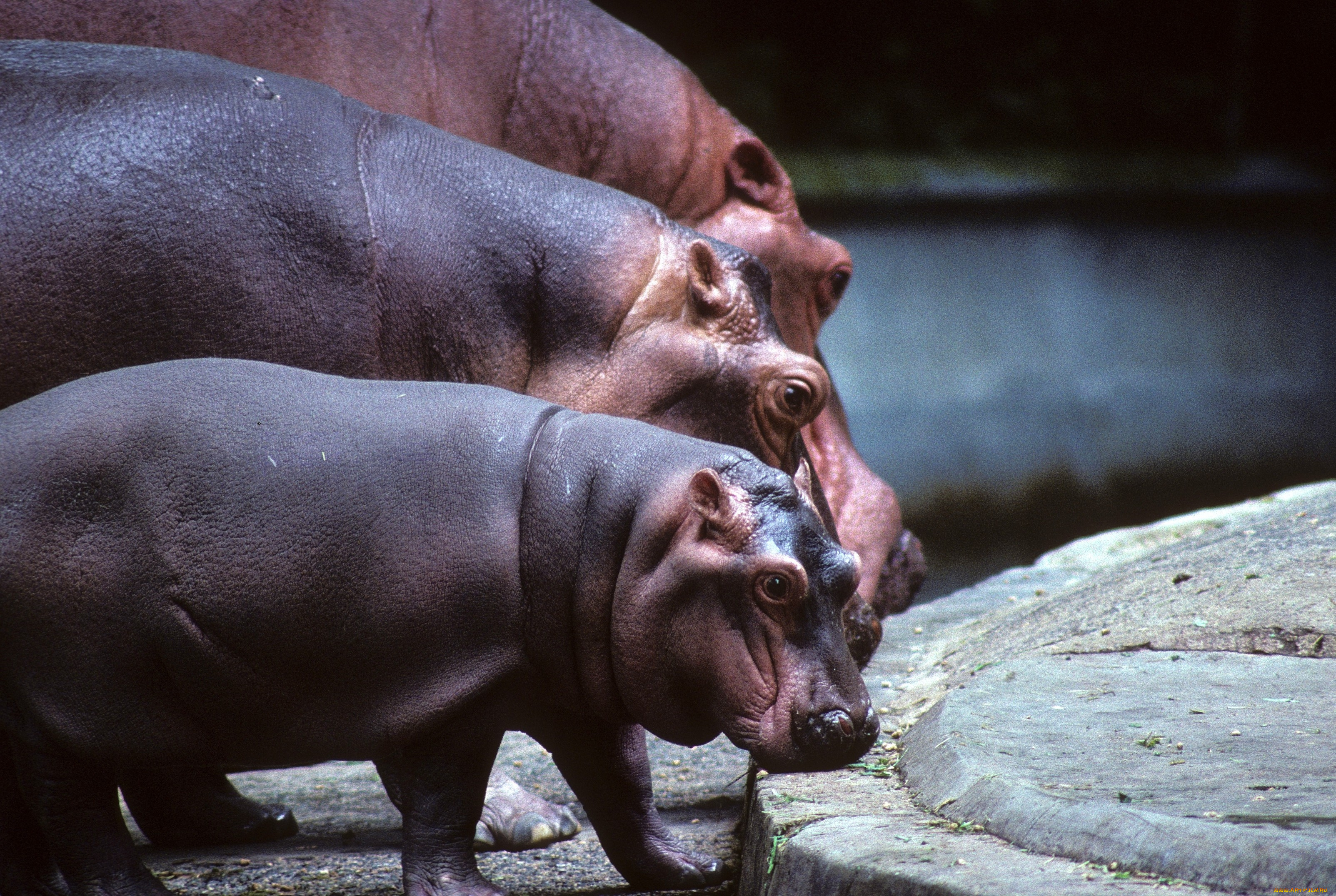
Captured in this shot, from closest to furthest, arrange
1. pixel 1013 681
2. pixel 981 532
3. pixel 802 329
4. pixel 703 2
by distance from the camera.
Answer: pixel 1013 681 < pixel 802 329 < pixel 981 532 < pixel 703 2

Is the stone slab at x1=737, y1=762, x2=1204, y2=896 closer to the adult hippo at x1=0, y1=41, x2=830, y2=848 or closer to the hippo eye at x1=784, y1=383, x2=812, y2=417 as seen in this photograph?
the adult hippo at x1=0, y1=41, x2=830, y2=848

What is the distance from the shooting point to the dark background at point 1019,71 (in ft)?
33.7

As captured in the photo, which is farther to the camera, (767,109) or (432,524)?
(767,109)

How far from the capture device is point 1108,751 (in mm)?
2479

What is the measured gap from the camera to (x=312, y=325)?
3.16 meters

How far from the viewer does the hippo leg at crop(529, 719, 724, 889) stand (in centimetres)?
263

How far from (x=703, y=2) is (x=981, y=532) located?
4.13 meters

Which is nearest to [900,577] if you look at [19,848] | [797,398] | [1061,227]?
[797,398]

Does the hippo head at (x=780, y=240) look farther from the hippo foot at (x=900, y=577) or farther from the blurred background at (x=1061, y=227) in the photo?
the blurred background at (x=1061, y=227)

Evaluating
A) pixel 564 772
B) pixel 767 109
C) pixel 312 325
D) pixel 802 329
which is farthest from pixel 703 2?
pixel 564 772

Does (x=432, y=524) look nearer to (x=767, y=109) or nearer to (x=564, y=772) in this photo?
(x=564, y=772)

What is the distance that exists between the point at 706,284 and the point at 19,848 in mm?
1874

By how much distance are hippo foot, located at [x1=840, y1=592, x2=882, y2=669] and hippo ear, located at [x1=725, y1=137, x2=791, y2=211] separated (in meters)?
1.61

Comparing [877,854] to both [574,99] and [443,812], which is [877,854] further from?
[574,99]
